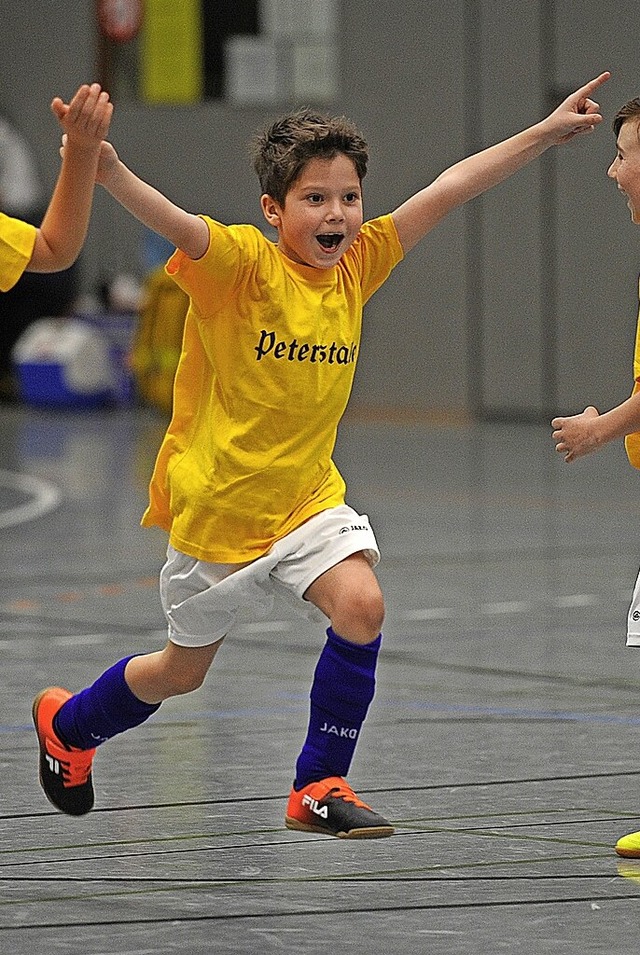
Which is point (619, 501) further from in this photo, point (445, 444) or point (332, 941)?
point (332, 941)

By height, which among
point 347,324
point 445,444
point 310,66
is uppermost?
point 310,66

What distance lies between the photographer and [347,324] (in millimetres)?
4129

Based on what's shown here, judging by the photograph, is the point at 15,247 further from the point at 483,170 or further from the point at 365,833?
the point at 365,833

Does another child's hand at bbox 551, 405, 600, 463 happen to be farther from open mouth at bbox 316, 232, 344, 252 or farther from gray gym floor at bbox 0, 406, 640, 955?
gray gym floor at bbox 0, 406, 640, 955

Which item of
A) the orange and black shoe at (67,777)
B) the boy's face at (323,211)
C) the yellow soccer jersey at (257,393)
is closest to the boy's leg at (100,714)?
the orange and black shoe at (67,777)

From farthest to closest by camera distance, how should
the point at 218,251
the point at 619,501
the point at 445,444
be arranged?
1. the point at 445,444
2. the point at 619,501
3. the point at 218,251

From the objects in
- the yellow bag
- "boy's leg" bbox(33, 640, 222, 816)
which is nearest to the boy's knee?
"boy's leg" bbox(33, 640, 222, 816)

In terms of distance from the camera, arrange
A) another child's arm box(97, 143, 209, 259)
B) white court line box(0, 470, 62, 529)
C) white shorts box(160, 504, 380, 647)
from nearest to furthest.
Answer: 1. another child's arm box(97, 143, 209, 259)
2. white shorts box(160, 504, 380, 647)
3. white court line box(0, 470, 62, 529)

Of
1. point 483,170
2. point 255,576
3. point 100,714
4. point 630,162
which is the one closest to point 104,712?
point 100,714

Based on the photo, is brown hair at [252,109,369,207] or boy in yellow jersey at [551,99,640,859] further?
brown hair at [252,109,369,207]

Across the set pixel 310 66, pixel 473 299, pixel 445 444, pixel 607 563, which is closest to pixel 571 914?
pixel 607 563

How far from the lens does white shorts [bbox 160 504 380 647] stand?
3996 millimetres

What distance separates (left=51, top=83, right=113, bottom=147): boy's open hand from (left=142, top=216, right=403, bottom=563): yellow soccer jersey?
0.34 metres

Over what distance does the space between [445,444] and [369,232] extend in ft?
38.1
